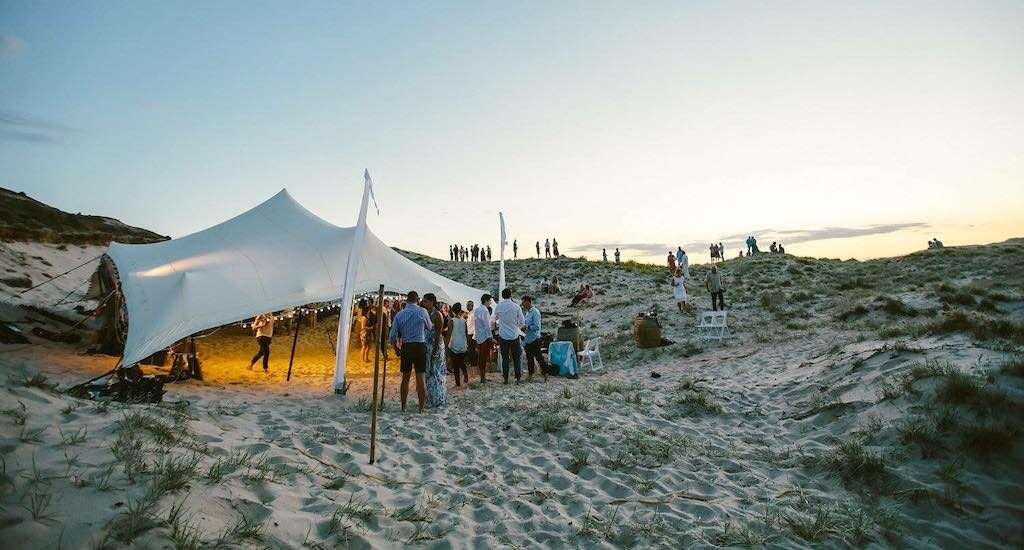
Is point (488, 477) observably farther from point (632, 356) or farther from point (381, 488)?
point (632, 356)

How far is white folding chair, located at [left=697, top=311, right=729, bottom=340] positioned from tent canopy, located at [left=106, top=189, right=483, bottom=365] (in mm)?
7273

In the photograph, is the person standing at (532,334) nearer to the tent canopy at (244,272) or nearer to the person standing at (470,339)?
the person standing at (470,339)

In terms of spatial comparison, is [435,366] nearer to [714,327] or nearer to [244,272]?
[244,272]

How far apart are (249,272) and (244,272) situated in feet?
0.29

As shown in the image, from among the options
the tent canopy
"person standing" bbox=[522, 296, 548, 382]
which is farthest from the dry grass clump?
the tent canopy

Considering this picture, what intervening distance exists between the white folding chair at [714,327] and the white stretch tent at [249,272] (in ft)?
24.1

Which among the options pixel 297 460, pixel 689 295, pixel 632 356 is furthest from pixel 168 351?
pixel 689 295

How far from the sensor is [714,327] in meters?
14.0

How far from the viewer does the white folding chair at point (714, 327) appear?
13141mm

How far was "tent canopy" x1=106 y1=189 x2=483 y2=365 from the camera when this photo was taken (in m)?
8.42

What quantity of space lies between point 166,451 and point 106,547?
1291 millimetres

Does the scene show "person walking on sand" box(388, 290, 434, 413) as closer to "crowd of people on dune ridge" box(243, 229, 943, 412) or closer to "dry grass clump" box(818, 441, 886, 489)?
"crowd of people on dune ridge" box(243, 229, 943, 412)

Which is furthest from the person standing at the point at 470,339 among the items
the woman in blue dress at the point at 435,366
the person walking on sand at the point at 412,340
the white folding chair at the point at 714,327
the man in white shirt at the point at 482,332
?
the white folding chair at the point at 714,327

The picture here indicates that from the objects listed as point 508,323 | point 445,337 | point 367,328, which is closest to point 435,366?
point 445,337
